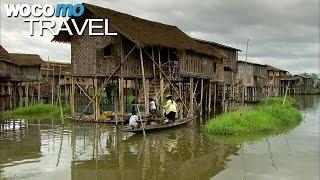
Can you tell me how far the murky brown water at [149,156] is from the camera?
10523mm

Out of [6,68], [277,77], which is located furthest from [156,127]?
[277,77]

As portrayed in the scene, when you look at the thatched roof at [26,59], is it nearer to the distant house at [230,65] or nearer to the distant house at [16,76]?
the distant house at [16,76]

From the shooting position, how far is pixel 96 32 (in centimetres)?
2156

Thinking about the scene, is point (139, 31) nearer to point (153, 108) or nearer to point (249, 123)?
point (153, 108)

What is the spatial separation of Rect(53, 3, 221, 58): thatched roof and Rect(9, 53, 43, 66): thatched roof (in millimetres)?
13228

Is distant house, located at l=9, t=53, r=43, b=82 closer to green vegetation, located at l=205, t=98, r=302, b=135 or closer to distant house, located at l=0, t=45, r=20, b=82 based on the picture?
distant house, located at l=0, t=45, r=20, b=82

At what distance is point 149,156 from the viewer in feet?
41.1

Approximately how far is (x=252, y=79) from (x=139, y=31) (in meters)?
30.9

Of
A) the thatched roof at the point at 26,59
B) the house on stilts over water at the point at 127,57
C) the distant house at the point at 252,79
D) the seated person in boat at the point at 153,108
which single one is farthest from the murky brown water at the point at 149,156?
the distant house at the point at 252,79

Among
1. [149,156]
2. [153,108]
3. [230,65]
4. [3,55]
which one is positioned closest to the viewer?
[149,156]

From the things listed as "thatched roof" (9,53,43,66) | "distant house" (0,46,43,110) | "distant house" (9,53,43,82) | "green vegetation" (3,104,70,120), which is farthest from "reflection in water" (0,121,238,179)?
"thatched roof" (9,53,43,66)

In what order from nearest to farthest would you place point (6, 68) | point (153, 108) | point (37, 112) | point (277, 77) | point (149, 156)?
point (149, 156), point (153, 108), point (37, 112), point (6, 68), point (277, 77)

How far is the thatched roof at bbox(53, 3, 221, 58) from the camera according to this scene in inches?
774

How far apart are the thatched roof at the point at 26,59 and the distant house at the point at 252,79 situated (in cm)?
1990
